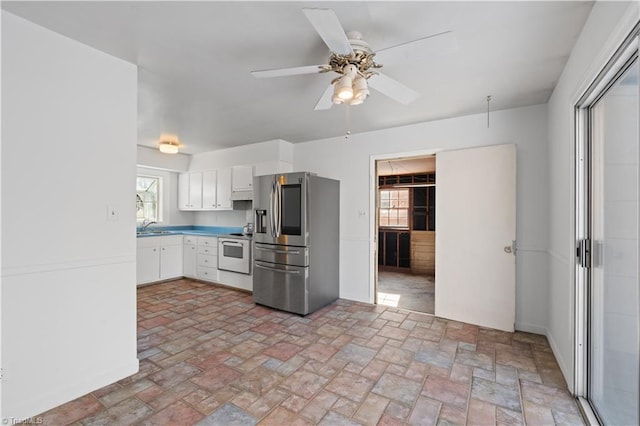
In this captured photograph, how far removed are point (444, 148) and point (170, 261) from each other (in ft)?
16.2

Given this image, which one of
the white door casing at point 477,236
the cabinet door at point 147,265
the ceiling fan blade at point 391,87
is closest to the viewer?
the ceiling fan blade at point 391,87

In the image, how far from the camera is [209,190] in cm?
540

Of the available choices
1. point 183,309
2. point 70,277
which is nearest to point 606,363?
point 70,277

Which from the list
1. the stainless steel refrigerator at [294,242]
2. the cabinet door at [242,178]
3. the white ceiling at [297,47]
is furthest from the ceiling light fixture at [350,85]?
the cabinet door at [242,178]

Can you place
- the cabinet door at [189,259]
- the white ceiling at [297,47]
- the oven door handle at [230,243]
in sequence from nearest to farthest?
the white ceiling at [297,47]
the oven door handle at [230,243]
the cabinet door at [189,259]

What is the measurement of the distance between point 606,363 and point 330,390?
1.73 m

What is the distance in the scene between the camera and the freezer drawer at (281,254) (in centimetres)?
354

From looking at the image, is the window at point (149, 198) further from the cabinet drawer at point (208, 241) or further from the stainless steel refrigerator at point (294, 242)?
the stainless steel refrigerator at point (294, 242)

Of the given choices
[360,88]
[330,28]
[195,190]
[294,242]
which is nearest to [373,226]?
[294,242]

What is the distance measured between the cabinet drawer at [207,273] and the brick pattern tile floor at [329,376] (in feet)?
4.78

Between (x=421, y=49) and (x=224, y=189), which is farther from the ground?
(x=421, y=49)

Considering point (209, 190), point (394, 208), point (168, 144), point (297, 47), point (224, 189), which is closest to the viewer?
point (297, 47)

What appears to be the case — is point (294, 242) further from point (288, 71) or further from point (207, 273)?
point (207, 273)

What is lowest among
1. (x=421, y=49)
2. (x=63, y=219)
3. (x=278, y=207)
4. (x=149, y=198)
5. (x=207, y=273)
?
(x=207, y=273)
